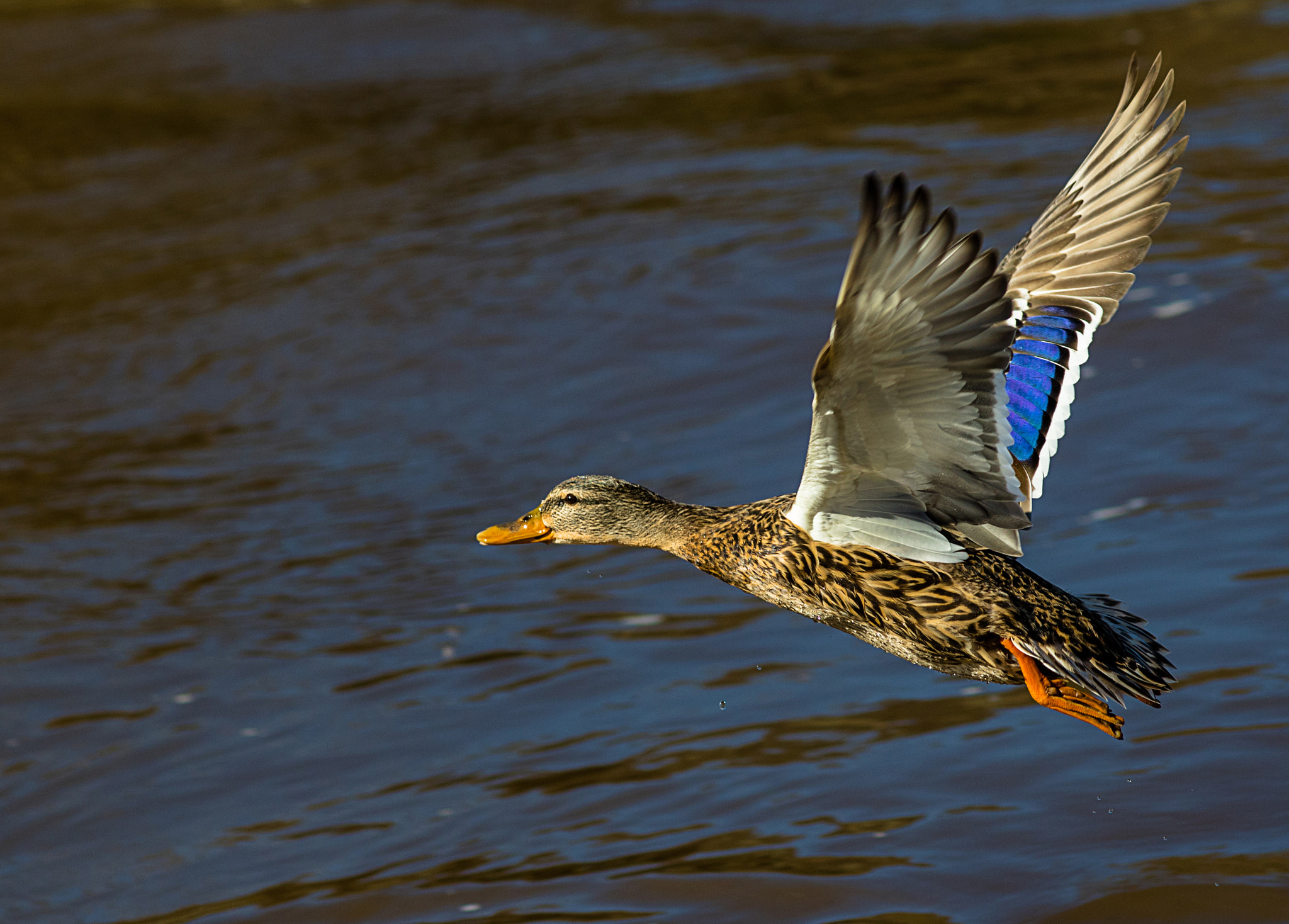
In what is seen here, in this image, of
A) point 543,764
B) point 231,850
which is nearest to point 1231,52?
point 543,764

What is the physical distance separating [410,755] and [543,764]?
0.55 meters

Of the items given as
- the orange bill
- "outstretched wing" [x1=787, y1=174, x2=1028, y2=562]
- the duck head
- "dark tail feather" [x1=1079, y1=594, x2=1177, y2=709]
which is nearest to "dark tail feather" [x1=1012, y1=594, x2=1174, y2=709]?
"dark tail feather" [x1=1079, y1=594, x2=1177, y2=709]

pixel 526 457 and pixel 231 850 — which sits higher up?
pixel 526 457

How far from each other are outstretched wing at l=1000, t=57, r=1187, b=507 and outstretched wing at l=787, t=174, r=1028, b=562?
0.58m

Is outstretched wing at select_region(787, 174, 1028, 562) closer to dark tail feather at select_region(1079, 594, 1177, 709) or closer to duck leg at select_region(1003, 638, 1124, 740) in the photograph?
duck leg at select_region(1003, 638, 1124, 740)

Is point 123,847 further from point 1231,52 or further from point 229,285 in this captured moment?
point 1231,52

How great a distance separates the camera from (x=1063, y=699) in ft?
13.8

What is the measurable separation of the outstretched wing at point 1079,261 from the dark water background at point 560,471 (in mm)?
1381

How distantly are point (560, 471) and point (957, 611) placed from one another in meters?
4.19

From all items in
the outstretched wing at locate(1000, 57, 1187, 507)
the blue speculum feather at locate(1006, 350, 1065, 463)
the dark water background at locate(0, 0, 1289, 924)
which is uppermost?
the outstretched wing at locate(1000, 57, 1187, 507)

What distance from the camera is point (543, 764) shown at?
19.2 feet

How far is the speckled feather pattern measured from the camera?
13.9 ft

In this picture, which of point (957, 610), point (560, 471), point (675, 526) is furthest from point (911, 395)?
point (560, 471)

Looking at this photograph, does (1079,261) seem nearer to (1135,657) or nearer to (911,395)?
(1135,657)
